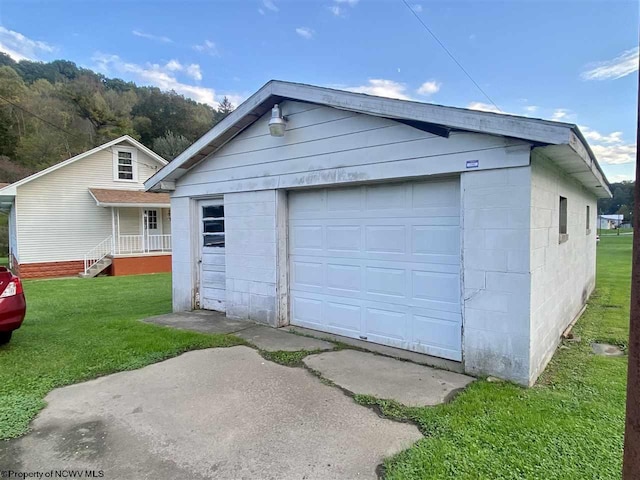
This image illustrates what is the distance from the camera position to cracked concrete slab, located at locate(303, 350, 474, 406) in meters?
3.66

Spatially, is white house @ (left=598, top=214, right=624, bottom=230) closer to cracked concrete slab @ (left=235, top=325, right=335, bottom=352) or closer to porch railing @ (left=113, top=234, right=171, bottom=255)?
porch railing @ (left=113, top=234, right=171, bottom=255)

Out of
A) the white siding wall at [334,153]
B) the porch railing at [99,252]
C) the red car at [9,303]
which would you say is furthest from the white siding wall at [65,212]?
the red car at [9,303]

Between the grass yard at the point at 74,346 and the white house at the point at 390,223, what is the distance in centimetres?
139

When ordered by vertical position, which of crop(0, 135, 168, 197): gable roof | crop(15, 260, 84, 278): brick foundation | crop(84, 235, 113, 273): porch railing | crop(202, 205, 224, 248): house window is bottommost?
crop(15, 260, 84, 278): brick foundation

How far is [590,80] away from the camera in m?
11.4

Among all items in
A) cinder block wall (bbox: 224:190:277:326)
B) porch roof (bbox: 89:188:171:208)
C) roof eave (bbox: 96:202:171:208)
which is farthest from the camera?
porch roof (bbox: 89:188:171:208)

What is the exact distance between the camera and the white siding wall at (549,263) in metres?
3.99

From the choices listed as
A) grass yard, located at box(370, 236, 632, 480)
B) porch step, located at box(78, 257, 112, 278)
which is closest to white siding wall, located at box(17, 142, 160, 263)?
porch step, located at box(78, 257, 112, 278)

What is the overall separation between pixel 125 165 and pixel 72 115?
50.6ft

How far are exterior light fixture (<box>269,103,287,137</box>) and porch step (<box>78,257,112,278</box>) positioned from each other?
14.3m

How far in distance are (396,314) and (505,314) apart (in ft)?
4.76

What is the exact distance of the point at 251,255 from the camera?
21.4 ft

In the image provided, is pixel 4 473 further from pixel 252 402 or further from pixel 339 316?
pixel 339 316

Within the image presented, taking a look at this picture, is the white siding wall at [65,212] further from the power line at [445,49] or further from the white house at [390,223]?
the power line at [445,49]
